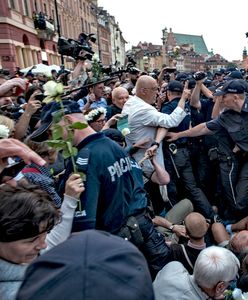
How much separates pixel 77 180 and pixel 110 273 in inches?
46.2

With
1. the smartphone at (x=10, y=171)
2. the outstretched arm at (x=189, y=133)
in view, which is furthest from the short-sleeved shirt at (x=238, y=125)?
the smartphone at (x=10, y=171)

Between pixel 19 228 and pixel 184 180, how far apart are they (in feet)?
10.8

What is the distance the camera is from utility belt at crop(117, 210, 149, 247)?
2.46 metres

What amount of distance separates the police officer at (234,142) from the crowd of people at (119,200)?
0.01 meters

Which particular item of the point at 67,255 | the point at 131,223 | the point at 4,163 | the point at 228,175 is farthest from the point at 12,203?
the point at 228,175

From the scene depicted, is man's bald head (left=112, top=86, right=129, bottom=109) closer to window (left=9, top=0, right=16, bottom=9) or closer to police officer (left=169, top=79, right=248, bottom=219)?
police officer (left=169, top=79, right=248, bottom=219)

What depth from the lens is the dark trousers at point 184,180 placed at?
173 inches

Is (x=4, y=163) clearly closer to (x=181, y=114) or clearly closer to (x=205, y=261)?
(x=205, y=261)

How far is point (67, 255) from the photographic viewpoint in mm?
799

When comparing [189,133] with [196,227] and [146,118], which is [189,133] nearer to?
[146,118]

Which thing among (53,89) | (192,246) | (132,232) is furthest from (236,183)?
(53,89)

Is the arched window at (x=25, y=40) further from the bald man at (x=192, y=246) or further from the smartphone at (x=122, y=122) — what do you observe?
the bald man at (x=192, y=246)

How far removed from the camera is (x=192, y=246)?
3000mm

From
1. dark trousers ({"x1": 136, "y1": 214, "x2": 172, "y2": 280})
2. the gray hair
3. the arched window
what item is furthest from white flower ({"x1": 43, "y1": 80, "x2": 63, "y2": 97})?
the arched window
